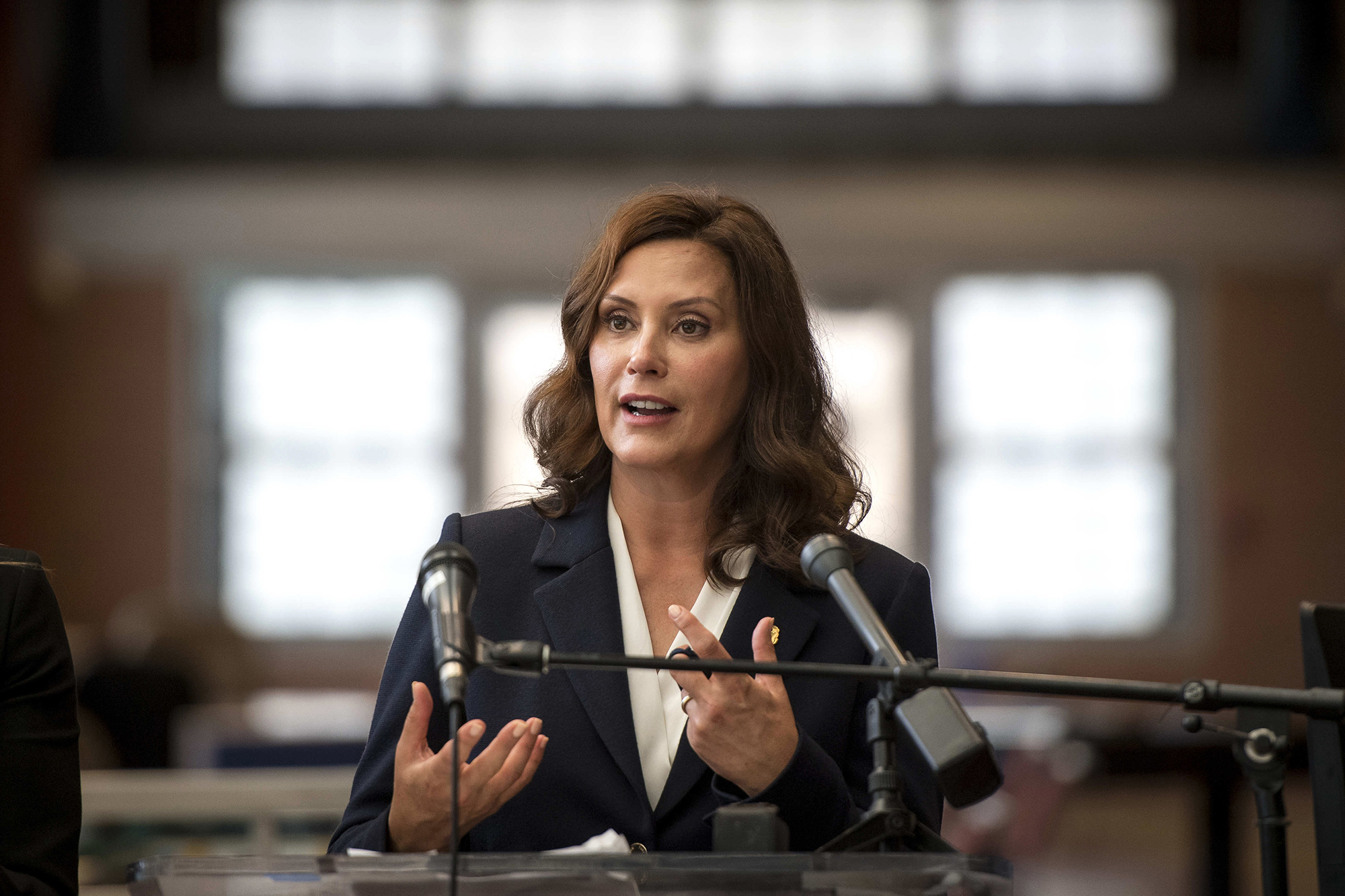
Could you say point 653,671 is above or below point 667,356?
below

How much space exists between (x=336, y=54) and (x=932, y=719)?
32.5ft

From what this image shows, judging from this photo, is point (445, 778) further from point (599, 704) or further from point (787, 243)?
point (787, 243)

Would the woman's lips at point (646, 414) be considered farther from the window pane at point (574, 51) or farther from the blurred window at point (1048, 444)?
the window pane at point (574, 51)

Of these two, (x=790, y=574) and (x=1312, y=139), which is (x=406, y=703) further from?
(x=1312, y=139)

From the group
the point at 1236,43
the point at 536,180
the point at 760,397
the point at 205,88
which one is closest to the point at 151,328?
the point at 205,88

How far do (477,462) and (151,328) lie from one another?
2334 millimetres

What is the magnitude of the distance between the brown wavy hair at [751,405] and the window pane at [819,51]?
8.58m

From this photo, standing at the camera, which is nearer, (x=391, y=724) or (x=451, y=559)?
(x=451, y=559)

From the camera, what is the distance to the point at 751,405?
195 centimetres

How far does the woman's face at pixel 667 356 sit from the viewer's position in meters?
1.81

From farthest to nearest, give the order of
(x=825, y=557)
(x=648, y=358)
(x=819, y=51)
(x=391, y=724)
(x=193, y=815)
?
(x=819, y=51)
(x=193, y=815)
(x=648, y=358)
(x=391, y=724)
(x=825, y=557)

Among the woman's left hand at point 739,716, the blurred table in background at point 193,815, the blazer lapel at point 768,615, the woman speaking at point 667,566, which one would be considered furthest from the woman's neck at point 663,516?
the blurred table in background at point 193,815

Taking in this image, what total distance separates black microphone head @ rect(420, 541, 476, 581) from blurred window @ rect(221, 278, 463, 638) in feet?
28.6

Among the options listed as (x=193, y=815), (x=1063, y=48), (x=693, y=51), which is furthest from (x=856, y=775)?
(x=1063, y=48)
